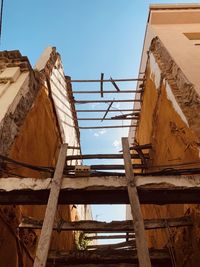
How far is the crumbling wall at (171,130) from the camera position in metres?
4.40

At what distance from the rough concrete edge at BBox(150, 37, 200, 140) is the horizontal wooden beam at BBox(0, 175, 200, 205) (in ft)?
4.51

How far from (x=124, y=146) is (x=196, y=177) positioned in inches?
39.1

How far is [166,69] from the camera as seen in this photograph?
6.32 m

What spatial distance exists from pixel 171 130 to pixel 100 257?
2.39 meters

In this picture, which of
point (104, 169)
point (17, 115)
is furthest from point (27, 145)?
point (104, 169)

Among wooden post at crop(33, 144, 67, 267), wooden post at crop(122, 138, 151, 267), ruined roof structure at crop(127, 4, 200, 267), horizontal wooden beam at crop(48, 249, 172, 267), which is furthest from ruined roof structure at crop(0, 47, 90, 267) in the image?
ruined roof structure at crop(127, 4, 200, 267)

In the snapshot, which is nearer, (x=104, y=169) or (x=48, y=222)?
(x=48, y=222)

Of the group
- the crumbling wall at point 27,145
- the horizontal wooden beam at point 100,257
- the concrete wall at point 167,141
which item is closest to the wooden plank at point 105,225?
the concrete wall at point 167,141

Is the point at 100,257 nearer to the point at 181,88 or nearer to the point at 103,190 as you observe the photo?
the point at 103,190

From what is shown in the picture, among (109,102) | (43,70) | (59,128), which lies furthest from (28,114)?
(109,102)

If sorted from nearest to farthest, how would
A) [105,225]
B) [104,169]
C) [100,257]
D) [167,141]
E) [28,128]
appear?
1. [105,225]
2. [100,257]
3. [104,169]
4. [28,128]
5. [167,141]

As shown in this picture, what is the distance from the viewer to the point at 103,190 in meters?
3.00

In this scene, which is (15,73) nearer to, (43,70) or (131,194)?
(43,70)

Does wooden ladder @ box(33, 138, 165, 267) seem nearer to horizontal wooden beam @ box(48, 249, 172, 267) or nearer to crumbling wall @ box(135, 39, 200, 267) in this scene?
crumbling wall @ box(135, 39, 200, 267)
